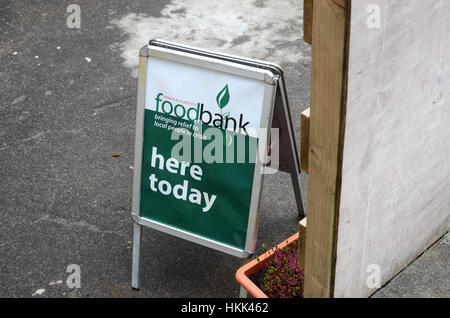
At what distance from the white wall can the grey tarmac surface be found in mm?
524

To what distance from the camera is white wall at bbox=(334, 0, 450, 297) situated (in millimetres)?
2789

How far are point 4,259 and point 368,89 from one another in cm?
290

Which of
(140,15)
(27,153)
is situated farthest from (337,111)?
(140,15)

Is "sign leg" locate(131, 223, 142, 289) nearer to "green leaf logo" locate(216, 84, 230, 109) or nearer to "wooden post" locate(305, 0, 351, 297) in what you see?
"green leaf logo" locate(216, 84, 230, 109)

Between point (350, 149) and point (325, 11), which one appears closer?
point (325, 11)

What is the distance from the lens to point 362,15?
2.59 meters

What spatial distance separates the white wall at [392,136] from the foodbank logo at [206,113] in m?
0.83

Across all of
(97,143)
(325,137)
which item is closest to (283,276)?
(325,137)

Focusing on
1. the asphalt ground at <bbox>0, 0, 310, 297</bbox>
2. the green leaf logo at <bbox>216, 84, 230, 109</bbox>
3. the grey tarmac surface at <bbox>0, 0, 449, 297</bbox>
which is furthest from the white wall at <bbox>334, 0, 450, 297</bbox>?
the asphalt ground at <bbox>0, 0, 310, 297</bbox>

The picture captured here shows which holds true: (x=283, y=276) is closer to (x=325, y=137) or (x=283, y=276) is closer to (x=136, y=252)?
(x=136, y=252)

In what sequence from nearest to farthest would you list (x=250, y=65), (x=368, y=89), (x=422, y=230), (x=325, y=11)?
(x=325, y=11), (x=368, y=89), (x=250, y=65), (x=422, y=230)

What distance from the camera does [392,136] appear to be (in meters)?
3.21
